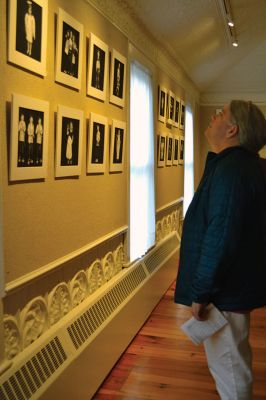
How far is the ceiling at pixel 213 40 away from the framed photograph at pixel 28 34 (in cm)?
175

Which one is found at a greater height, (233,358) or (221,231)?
(221,231)

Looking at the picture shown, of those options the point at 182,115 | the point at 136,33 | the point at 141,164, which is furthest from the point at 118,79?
the point at 182,115

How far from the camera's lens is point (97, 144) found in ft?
10.7

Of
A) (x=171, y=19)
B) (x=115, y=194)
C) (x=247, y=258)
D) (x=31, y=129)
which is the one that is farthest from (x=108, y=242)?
(x=171, y=19)

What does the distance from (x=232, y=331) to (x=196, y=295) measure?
0.27m

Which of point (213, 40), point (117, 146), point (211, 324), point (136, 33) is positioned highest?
point (213, 40)

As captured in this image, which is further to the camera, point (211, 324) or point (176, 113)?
point (176, 113)

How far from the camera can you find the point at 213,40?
6.50 m

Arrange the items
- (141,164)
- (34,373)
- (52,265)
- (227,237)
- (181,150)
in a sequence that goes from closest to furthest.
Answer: (227,237)
(34,373)
(52,265)
(141,164)
(181,150)

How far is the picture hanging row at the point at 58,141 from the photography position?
2180 mm

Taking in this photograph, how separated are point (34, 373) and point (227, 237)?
130 cm

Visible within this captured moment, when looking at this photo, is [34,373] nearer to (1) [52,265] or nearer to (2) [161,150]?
(1) [52,265]

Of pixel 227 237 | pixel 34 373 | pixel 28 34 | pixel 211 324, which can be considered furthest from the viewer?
pixel 34 373

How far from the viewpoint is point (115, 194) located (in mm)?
3777
